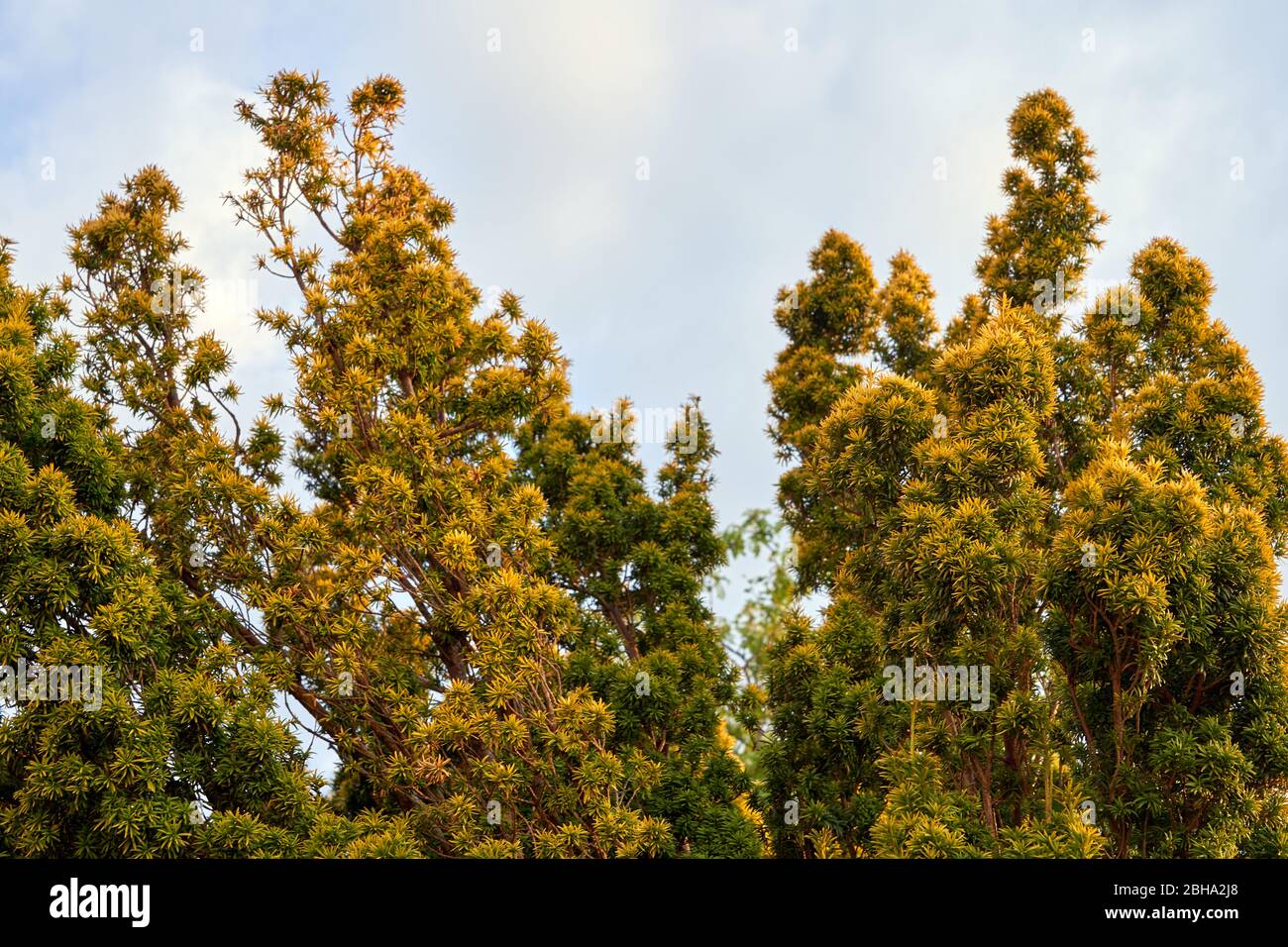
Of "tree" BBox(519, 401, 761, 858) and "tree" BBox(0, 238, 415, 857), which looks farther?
"tree" BBox(519, 401, 761, 858)

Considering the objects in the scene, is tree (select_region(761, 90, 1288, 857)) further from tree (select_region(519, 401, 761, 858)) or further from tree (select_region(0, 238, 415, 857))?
tree (select_region(0, 238, 415, 857))

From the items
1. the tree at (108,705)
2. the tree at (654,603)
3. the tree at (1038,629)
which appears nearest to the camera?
the tree at (1038,629)

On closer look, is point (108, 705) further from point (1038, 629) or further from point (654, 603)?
point (1038, 629)

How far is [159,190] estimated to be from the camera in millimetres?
11852

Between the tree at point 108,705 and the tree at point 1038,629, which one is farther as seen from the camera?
the tree at point 108,705

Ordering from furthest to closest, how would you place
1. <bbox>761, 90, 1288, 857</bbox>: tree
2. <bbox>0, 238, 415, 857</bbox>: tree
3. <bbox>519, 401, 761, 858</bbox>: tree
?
1. <bbox>519, 401, 761, 858</bbox>: tree
2. <bbox>0, 238, 415, 857</bbox>: tree
3. <bbox>761, 90, 1288, 857</bbox>: tree

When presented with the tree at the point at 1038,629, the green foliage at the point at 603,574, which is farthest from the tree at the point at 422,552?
the tree at the point at 1038,629

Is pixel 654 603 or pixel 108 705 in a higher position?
pixel 654 603

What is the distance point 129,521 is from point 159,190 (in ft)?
12.3

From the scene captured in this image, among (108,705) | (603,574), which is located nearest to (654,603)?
(603,574)

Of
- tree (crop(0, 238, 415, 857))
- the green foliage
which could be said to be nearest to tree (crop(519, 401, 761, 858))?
the green foliage

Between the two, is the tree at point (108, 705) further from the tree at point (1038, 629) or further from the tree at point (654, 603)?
the tree at point (1038, 629)

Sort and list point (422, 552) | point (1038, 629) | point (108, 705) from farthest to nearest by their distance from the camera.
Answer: point (422, 552)
point (108, 705)
point (1038, 629)
